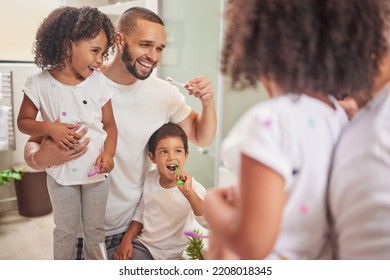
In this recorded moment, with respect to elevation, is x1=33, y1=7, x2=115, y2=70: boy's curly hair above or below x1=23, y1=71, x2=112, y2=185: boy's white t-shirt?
above

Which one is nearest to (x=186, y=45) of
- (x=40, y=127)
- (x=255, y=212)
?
(x=40, y=127)

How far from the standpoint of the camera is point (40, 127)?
29.8 inches

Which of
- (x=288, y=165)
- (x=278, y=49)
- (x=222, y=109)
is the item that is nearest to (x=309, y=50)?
(x=278, y=49)

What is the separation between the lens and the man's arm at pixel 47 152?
77 centimetres

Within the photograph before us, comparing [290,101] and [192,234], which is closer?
[290,101]

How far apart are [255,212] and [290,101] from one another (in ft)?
0.50

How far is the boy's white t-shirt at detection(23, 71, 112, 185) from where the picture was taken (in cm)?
76

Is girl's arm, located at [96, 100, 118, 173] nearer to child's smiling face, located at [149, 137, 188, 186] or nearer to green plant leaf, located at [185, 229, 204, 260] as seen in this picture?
child's smiling face, located at [149, 137, 188, 186]

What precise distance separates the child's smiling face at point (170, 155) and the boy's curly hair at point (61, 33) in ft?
0.85

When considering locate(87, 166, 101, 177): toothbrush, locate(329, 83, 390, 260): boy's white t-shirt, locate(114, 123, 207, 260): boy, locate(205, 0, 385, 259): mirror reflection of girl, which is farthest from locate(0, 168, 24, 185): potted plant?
locate(329, 83, 390, 260): boy's white t-shirt

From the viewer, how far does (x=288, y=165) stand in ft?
1.57

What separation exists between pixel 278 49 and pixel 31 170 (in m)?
0.57

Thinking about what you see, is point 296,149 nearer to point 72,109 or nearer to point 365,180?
point 365,180
